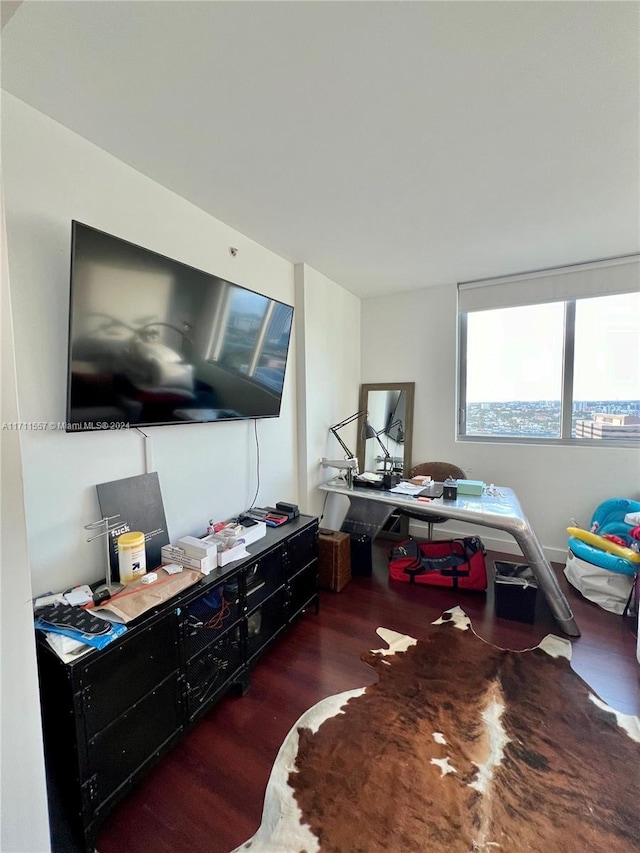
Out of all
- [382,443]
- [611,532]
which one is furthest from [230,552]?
[611,532]

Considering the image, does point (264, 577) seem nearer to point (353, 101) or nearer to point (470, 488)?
point (470, 488)

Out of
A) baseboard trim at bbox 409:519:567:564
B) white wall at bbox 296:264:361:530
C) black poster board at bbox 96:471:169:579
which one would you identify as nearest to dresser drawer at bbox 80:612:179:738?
black poster board at bbox 96:471:169:579

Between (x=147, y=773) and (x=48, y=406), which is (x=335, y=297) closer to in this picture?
(x=48, y=406)

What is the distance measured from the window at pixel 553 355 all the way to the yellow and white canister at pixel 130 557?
3186 millimetres

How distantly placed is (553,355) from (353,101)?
2864mm

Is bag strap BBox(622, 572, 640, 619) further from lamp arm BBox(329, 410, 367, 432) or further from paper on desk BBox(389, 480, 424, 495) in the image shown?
lamp arm BBox(329, 410, 367, 432)

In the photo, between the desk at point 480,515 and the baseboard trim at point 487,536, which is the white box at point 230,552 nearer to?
the desk at point 480,515

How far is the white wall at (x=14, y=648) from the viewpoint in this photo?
2.82 ft

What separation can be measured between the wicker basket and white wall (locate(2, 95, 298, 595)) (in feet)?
3.68

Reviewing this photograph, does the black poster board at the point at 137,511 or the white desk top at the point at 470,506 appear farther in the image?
the white desk top at the point at 470,506

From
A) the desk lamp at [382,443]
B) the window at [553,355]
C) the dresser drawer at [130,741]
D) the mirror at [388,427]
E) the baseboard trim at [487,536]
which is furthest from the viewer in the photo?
the mirror at [388,427]

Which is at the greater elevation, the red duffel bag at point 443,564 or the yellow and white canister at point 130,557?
the yellow and white canister at point 130,557

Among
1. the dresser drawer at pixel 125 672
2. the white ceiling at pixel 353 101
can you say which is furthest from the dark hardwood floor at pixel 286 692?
the white ceiling at pixel 353 101

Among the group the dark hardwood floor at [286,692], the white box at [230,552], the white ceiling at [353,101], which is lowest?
the dark hardwood floor at [286,692]
